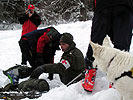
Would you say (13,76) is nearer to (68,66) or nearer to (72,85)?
(68,66)

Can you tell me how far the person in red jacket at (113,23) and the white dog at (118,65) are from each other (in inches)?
28.3

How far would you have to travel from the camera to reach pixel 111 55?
64.9 inches

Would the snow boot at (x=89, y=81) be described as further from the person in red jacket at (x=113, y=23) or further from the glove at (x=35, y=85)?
the glove at (x=35, y=85)

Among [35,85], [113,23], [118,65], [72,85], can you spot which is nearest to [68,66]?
[72,85]

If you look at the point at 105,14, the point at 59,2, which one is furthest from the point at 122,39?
the point at 59,2

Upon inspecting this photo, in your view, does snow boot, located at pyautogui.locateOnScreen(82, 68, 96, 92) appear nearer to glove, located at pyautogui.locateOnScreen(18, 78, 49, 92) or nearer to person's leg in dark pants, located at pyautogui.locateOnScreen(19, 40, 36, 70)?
glove, located at pyautogui.locateOnScreen(18, 78, 49, 92)

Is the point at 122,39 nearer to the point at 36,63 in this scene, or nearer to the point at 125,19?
the point at 125,19

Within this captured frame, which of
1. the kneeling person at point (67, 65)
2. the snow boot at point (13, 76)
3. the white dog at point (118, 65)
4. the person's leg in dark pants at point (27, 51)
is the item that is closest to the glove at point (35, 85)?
the kneeling person at point (67, 65)

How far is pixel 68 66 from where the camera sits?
2.88 meters

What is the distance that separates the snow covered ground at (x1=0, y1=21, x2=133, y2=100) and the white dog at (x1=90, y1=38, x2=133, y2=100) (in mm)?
394

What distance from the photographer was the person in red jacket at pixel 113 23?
238 cm

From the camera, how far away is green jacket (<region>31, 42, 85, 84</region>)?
2.86m

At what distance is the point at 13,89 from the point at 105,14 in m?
2.45

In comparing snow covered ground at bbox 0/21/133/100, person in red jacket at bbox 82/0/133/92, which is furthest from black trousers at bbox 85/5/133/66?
snow covered ground at bbox 0/21/133/100
